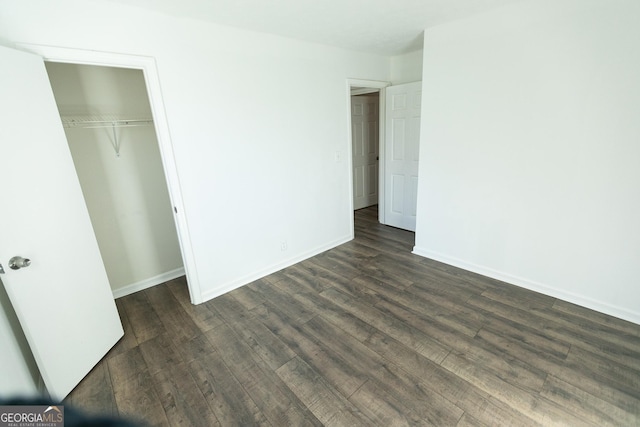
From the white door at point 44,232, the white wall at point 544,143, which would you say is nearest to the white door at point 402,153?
the white wall at point 544,143

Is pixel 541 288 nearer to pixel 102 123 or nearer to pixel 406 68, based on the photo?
pixel 406 68

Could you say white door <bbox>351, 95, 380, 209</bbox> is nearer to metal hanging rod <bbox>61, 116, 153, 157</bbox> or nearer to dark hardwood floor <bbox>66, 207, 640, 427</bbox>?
dark hardwood floor <bbox>66, 207, 640, 427</bbox>

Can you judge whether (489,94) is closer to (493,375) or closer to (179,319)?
(493,375)

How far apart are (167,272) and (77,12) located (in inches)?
94.7

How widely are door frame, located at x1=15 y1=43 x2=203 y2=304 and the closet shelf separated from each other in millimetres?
590

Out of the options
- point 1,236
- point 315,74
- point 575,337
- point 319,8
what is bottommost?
point 575,337

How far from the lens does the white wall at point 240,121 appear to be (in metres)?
1.99

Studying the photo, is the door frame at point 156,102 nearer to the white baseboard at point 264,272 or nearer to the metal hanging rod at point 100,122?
the white baseboard at point 264,272

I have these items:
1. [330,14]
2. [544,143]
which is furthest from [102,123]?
[544,143]

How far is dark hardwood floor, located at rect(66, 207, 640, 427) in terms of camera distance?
1.62m

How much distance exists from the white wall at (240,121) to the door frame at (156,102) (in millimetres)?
40

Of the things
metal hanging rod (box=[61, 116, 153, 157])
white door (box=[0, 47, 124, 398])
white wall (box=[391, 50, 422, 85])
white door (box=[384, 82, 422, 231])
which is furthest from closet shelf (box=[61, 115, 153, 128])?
white wall (box=[391, 50, 422, 85])

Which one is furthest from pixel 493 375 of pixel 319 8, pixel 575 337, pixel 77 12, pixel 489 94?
pixel 77 12

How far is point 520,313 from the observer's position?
2389 millimetres
